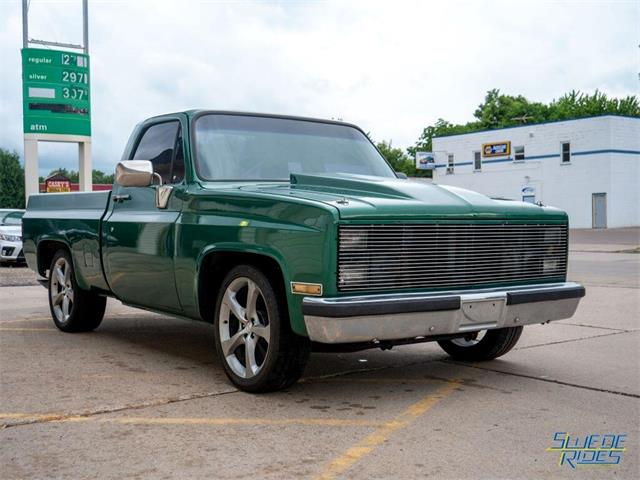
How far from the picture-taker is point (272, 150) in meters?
6.20

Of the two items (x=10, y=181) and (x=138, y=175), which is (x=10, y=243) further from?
(x=10, y=181)

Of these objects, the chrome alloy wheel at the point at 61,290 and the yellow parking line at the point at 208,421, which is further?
the chrome alloy wheel at the point at 61,290

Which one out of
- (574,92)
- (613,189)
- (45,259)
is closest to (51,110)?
(45,259)

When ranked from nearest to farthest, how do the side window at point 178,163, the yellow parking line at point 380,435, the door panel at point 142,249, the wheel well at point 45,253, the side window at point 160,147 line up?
1. the yellow parking line at point 380,435
2. the door panel at point 142,249
3. the side window at point 178,163
4. the side window at point 160,147
5. the wheel well at point 45,253

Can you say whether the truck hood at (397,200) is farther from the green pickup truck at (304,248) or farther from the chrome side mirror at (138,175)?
the chrome side mirror at (138,175)

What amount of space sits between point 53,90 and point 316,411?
25.3 meters

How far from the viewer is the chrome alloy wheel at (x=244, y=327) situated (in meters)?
5.07

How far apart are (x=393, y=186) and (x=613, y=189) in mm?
40344

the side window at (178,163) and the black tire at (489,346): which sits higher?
the side window at (178,163)

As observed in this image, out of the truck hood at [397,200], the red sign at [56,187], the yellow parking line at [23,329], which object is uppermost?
the red sign at [56,187]

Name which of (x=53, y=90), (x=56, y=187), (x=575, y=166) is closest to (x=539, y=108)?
(x=575, y=166)

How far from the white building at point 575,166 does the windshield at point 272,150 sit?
3444 cm

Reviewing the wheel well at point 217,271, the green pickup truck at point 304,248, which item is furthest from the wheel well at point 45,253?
the wheel well at point 217,271

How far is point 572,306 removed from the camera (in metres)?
5.67
